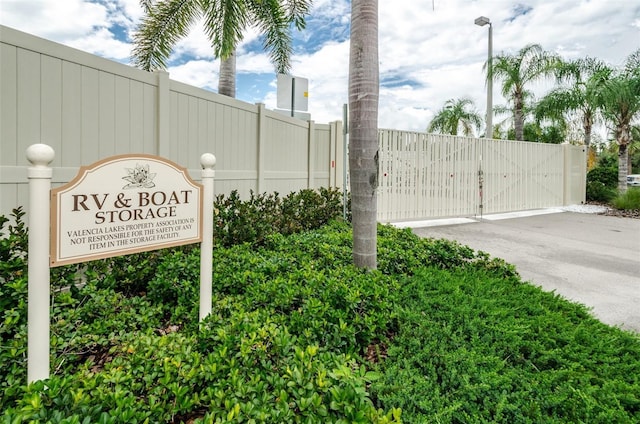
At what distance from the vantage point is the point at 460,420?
1.75m

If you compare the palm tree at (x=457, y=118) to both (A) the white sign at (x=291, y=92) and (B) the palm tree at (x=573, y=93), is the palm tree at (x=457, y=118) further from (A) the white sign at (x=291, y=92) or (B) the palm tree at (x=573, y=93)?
(A) the white sign at (x=291, y=92)

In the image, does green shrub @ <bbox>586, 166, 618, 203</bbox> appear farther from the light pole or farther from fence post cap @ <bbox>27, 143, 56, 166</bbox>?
fence post cap @ <bbox>27, 143, 56, 166</bbox>

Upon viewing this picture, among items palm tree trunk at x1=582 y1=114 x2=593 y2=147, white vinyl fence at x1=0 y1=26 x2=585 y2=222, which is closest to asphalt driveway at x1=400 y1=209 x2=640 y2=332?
white vinyl fence at x1=0 y1=26 x2=585 y2=222

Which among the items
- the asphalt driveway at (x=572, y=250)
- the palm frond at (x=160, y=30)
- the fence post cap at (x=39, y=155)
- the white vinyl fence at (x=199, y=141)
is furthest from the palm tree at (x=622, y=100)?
the fence post cap at (x=39, y=155)

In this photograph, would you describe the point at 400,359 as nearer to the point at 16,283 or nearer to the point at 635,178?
the point at 16,283

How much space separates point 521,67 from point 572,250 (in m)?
9.90

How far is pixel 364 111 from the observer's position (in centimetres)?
325

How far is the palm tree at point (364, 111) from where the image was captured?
3254 mm

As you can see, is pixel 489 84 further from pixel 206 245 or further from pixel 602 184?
pixel 206 245

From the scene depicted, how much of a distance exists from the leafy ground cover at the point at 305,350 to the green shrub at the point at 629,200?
1220 centimetres

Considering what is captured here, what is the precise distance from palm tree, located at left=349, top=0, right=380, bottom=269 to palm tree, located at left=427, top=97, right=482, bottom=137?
679 inches

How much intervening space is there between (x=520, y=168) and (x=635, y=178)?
11.5m

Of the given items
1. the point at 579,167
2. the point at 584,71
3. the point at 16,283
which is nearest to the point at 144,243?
the point at 16,283

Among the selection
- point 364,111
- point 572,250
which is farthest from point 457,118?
point 364,111
